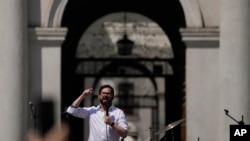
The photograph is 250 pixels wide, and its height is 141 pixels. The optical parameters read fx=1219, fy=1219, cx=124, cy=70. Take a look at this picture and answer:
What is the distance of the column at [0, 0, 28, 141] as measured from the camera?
20.4 meters

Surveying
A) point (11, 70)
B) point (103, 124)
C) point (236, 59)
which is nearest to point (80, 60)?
point (11, 70)

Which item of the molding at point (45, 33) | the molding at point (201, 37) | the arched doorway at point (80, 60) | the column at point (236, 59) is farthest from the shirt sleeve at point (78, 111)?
the arched doorway at point (80, 60)

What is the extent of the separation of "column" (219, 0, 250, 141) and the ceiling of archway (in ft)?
49.8

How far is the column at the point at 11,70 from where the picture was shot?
2038 cm

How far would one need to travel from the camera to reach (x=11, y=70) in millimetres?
20453

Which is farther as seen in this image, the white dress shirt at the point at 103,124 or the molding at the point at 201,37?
the molding at the point at 201,37

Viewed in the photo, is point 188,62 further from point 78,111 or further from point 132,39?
point 132,39

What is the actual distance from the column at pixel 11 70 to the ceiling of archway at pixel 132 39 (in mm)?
15441

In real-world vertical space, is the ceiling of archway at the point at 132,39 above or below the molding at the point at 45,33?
above

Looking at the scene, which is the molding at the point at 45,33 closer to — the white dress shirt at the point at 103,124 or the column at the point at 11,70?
the column at the point at 11,70

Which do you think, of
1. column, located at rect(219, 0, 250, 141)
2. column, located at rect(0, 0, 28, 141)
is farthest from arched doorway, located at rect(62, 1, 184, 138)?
column, located at rect(0, 0, 28, 141)

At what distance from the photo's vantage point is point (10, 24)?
2039 cm

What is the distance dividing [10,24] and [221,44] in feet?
11.9

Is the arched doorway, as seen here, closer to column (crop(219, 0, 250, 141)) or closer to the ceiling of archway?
column (crop(219, 0, 250, 141))
